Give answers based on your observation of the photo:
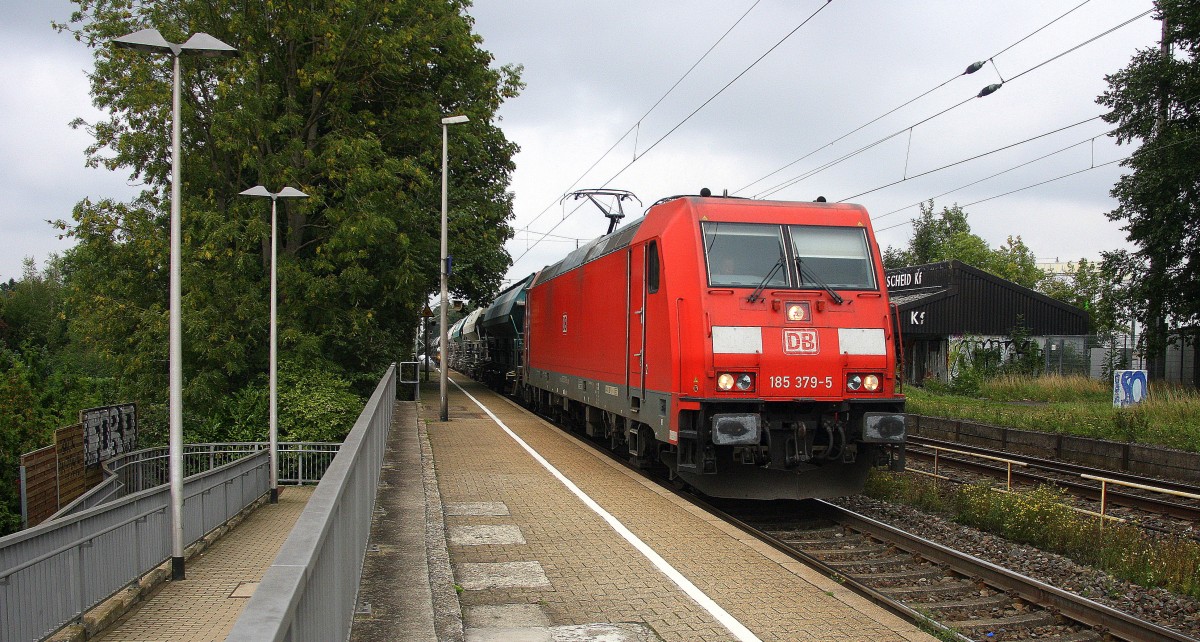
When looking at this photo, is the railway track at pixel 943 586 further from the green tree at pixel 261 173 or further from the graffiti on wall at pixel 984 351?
the graffiti on wall at pixel 984 351

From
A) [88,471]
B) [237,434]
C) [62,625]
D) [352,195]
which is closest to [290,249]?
[352,195]

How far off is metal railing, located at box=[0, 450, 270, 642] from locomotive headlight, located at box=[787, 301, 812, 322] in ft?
26.7

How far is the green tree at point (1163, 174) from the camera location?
78.7 ft

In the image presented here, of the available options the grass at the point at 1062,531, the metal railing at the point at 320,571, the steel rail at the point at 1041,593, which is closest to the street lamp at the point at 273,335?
the grass at the point at 1062,531

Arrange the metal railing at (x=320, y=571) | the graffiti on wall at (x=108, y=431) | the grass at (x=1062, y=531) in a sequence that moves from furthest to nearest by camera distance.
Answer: the graffiti on wall at (x=108, y=431)
the grass at (x=1062, y=531)
the metal railing at (x=320, y=571)

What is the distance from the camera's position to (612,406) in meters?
12.6

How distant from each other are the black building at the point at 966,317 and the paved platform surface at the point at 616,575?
25.7 m

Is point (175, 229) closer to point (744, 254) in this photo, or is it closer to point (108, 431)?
point (744, 254)

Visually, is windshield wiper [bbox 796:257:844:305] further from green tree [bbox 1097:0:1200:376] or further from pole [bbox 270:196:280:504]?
green tree [bbox 1097:0:1200:376]

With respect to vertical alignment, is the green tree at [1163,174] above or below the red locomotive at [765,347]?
above

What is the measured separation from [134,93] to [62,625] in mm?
15595

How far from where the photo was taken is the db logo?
9625mm

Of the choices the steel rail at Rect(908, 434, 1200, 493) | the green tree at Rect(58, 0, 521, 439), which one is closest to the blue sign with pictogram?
the steel rail at Rect(908, 434, 1200, 493)

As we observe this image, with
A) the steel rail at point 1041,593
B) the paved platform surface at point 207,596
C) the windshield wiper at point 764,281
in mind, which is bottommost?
the paved platform surface at point 207,596
